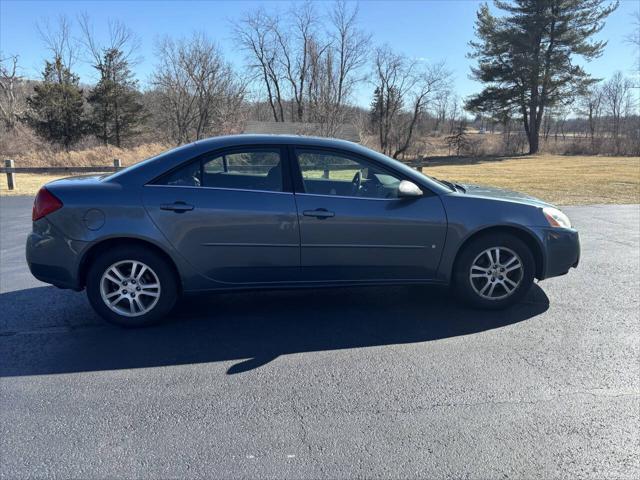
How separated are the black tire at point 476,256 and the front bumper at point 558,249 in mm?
151

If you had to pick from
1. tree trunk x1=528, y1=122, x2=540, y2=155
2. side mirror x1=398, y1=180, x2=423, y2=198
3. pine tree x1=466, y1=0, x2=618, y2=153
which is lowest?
side mirror x1=398, y1=180, x2=423, y2=198

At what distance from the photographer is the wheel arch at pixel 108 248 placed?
13.1 ft

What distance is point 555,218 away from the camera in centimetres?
453

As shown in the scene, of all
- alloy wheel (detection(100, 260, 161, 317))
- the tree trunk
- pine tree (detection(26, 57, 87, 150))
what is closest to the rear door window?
alloy wheel (detection(100, 260, 161, 317))

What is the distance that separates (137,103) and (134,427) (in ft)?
135

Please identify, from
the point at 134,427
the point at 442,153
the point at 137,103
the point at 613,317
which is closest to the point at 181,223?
the point at 134,427

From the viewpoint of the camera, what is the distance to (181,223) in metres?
3.99

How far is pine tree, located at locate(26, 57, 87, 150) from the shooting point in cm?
3675

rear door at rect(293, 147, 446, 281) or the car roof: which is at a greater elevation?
the car roof

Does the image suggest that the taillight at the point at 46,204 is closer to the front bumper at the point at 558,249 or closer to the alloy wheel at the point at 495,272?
the alloy wheel at the point at 495,272

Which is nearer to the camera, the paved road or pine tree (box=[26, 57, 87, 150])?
the paved road

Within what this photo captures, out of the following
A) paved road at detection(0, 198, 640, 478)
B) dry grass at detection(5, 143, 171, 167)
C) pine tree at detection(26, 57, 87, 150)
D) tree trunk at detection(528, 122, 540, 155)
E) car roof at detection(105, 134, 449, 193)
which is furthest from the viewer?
tree trunk at detection(528, 122, 540, 155)

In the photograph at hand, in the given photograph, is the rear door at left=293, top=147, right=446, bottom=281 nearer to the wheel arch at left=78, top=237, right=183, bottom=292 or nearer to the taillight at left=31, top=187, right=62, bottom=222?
the wheel arch at left=78, top=237, right=183, bottom=292

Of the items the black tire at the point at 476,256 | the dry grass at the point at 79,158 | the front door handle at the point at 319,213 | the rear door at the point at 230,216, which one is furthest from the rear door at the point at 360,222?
the dry grass at the point at 79,158
